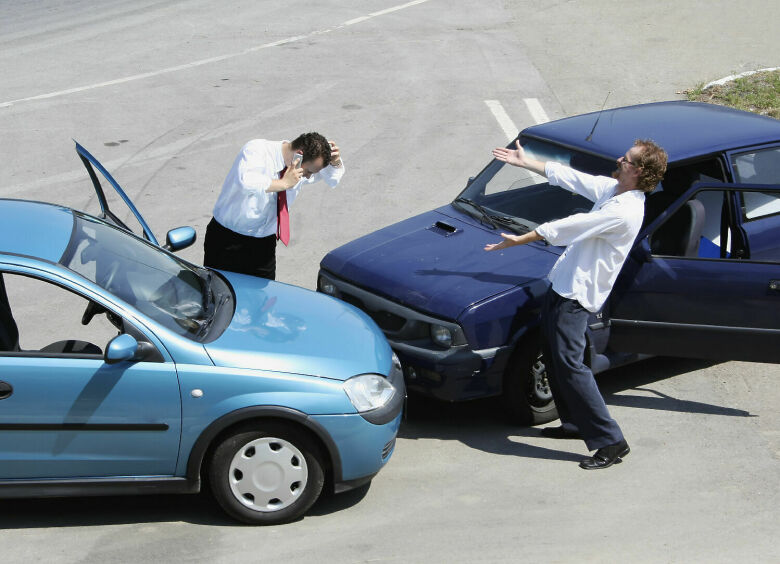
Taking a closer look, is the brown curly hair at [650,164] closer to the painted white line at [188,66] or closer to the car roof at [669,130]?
the car roof at [669,130]

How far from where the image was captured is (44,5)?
65.2 ft

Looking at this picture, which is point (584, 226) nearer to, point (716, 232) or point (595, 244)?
point (595, 244)

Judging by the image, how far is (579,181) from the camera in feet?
22.1

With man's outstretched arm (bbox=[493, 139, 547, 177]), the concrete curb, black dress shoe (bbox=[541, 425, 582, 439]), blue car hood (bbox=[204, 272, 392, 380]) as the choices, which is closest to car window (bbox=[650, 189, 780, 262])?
man's outstretched arm (bbox=[493, 139, 547, 177])

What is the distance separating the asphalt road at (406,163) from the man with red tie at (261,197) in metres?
1.56

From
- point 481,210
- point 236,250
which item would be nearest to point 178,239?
point 236,250

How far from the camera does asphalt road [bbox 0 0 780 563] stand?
5.59 metres

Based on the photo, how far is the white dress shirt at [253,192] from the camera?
7.00 metres

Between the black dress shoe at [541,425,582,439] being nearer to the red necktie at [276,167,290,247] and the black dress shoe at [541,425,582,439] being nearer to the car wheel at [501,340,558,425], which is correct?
the car wheel at [501,340,558,425]

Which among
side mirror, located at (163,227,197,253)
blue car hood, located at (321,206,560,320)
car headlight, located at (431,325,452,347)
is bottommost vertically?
car headlight, located at (431,325,452,347)

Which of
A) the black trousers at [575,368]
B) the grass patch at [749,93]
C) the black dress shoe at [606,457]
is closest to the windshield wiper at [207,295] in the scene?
the black trousers at [575,368]

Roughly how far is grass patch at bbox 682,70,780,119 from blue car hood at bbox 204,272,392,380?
9.50m

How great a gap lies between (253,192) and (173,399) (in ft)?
6.75

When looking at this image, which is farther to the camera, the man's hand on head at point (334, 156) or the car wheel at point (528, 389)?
the man's hand on head at point (334, 156)
